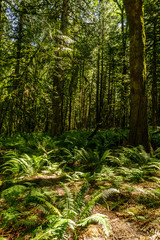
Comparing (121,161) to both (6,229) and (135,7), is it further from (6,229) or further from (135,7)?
(135,7)

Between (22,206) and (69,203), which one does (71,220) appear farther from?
(22,206)

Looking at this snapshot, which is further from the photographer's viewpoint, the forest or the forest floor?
the forest

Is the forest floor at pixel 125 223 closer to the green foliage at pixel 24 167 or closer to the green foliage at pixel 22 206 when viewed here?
the green foliage at pixel 22 206

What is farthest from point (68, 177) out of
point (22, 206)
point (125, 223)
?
point (125, 223)

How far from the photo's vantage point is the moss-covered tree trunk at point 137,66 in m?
4.77

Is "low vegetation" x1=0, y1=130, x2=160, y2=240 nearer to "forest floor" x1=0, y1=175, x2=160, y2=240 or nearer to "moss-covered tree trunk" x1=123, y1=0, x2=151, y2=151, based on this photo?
"forest floor" x1=0, y1=175, x2=160, y2=240

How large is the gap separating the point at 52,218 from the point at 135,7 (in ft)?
20.2

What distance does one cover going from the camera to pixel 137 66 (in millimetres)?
4859

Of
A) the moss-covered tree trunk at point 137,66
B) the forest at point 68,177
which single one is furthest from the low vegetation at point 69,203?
the moss-covered tree trunk at point 137,66

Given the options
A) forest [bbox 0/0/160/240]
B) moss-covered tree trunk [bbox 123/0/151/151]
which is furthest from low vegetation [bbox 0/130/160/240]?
moss-covered tree trunk [bbox 123/0/151/151]

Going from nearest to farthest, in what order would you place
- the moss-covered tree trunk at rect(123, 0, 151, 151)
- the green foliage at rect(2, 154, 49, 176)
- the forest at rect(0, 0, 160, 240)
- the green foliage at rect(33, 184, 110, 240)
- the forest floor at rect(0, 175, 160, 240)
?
1. the green foliage at rect(33, 184, 110, 240)
2. the forest floor at rect(0, 175, 160, 240)
3. the forest at rect(0, 0, 160, 240)
4. the green foliage at rect(2, 154, 49, 176)
5. the moss-covered tree trunk at rect(123, 0, 151, 151)

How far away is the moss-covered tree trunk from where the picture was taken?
4.77 m

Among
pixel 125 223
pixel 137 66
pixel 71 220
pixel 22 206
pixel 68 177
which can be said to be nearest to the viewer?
pixel 71 220

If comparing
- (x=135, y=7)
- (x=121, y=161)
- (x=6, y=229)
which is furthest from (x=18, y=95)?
(x=135, y=7)
